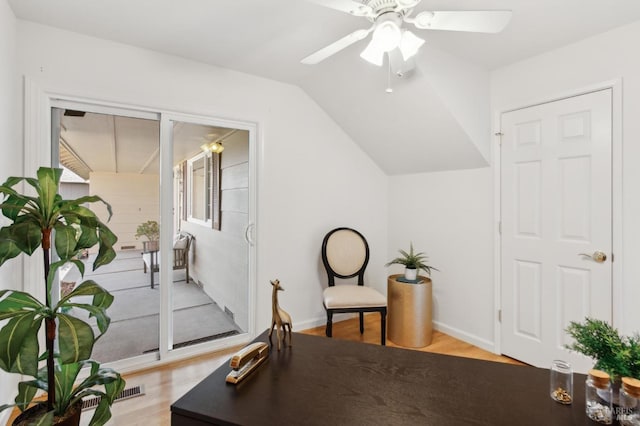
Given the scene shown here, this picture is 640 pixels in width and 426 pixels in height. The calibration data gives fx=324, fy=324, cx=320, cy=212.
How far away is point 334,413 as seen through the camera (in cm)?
96

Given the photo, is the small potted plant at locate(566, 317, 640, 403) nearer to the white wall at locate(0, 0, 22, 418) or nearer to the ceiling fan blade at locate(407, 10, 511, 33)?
the ceiling fan blade at locate(407, 10, 511, 33)

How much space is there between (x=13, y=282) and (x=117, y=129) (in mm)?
A: 1239

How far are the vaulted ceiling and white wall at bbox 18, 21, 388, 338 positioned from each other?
113 mm

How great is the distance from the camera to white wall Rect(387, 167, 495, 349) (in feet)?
9.50

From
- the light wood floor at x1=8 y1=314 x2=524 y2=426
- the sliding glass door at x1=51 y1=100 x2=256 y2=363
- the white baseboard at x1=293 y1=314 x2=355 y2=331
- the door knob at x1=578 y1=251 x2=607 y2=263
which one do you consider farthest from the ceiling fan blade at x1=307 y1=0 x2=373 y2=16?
the white baseboard at x1=293 y1=314 x2=355 y2=331

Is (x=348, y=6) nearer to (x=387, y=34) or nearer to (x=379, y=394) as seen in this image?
(x=387, y=34)

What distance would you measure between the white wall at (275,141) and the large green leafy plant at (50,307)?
1310 mm

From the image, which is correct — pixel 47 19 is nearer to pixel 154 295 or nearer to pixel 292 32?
pixel 292 32

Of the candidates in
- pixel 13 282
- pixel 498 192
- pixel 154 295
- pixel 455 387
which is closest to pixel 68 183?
pixel 13 282

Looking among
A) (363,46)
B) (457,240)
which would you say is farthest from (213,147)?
(457,240)

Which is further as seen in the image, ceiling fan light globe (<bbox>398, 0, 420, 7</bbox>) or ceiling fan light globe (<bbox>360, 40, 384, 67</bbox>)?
ceiling fan light globe (<bbox>360, 40, 384, 67</bbox>)

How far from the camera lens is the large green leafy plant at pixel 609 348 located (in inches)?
35.6

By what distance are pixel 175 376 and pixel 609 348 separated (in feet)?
8.28

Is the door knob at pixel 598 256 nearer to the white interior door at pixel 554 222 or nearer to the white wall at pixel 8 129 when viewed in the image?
the white interior door at pixel 554 222
